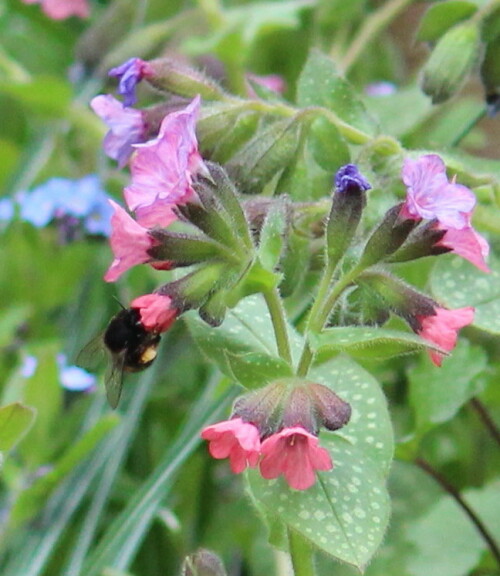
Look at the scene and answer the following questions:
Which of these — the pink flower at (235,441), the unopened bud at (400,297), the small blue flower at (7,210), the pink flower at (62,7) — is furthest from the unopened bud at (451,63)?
the pink flower at (62,7)

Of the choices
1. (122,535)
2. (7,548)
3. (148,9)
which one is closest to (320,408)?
(122,535)

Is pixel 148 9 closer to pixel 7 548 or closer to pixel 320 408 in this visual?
pixel 7 548

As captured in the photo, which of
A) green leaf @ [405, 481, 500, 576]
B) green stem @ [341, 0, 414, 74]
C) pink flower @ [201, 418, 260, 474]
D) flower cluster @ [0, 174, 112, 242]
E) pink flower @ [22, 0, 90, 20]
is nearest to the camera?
pink flower @ [201, 418, 260, 474]

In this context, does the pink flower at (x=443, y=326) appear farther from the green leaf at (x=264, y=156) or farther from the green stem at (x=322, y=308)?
the green leaf at (x=264, y=156)

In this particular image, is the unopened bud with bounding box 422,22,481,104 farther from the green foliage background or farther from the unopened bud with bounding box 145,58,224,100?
the unopened bud with bounding box 145,58,224,100

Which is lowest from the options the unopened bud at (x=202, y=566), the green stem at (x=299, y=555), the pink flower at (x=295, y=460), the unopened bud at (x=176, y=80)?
the unopened bud at (x=202, y=566)

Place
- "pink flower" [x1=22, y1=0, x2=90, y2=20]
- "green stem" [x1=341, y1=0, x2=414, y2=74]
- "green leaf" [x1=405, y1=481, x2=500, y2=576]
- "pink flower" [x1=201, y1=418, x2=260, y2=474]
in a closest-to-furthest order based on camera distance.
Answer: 1. "pink flower" [x1=201, y1=418, x2=260, y2=474]
2. "green leaf" [x1=405, y1=481, x2=500, y2=576]
3. "green stem" [x1=341, y1=0, x2=414, y2=74]
4. "pink flower" [x1=22, y1=0, x2=90, y2=20]

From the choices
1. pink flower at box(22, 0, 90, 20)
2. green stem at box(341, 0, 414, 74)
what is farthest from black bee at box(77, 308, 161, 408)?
pink flower at box(22, 0, 90, 20)
